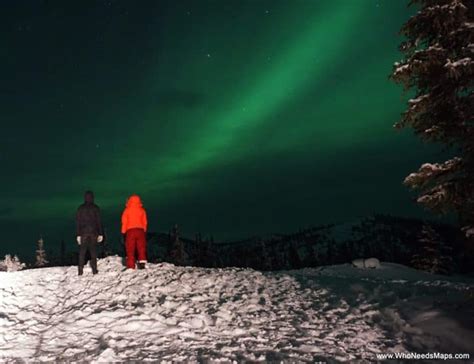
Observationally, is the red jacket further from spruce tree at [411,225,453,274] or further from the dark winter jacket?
spruce tree at [411,225,453,274]

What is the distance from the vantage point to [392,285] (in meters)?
12.0

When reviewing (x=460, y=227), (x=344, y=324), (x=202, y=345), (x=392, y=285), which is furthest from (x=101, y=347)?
(x=392, y=285)

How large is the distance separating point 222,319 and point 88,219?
7.15 metres

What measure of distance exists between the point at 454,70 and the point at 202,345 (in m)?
6.83

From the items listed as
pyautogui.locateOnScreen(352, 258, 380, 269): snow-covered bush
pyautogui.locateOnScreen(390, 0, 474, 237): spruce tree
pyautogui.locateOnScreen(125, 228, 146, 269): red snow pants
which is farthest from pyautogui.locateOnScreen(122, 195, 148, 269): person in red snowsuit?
pyautogui.locateOnScreen(352, 258, 380, 269): snow-covered bush

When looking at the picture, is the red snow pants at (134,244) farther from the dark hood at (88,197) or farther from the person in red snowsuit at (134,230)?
the dark hood at (88,197)

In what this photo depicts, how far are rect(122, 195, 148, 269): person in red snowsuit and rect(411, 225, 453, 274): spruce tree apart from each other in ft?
94.1

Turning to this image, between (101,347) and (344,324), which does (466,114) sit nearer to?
(344,324)

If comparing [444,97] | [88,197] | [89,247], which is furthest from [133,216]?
[444,97]

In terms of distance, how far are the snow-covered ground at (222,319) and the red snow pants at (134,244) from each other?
1.24m

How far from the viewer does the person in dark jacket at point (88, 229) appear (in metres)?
13.4

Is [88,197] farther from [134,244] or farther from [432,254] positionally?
[432,254]

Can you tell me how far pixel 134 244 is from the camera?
47.0 ft

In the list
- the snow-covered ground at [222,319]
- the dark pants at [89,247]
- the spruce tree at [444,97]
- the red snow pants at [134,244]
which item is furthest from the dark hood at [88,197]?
the spruce tree at [444,97]
